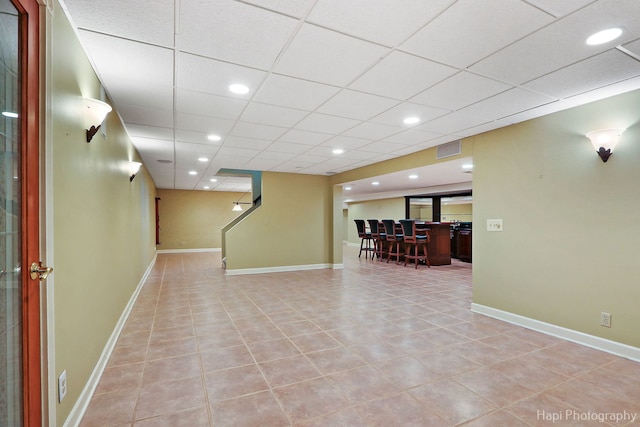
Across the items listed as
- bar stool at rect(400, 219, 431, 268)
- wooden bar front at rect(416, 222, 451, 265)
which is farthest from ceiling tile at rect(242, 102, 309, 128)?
wooden bar front at rect(416, 222, 451, 265)

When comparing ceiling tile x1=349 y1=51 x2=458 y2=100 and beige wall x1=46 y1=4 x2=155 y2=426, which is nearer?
beige wall x1=46 y1=4 x2=155 y2=426

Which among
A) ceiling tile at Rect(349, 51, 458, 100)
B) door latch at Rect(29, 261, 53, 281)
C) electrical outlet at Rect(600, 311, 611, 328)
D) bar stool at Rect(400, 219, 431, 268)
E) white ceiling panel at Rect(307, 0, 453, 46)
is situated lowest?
electrical outlet at Rect(600, 311, 611, 328)

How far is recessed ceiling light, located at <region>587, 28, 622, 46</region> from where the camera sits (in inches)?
72.9

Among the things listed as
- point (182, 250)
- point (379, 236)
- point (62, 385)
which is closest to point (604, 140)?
point (62, 385)

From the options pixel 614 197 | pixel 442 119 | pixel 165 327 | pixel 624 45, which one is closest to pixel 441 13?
pixel 624 45

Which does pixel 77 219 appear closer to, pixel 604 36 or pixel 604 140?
pixel 604 36

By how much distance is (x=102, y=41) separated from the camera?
1.96 m

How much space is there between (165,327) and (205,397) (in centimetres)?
168

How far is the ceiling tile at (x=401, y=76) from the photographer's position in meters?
2.23

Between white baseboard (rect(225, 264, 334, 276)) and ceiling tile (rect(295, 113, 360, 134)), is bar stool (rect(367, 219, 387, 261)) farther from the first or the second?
ceiling tile (rect(295, 113, 360, 134))

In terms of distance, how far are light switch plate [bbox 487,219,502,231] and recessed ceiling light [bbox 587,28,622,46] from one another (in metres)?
2.19

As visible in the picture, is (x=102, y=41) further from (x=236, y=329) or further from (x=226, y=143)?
(x=236, y=329)

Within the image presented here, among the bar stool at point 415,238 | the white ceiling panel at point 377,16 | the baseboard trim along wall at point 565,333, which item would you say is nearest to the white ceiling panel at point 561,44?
the white ceiling panel at point 377,16

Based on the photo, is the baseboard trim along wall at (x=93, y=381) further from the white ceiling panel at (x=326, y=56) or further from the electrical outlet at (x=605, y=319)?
the electrical outlet at (x=605, y=319)
